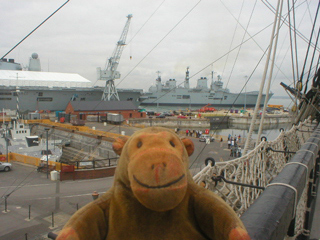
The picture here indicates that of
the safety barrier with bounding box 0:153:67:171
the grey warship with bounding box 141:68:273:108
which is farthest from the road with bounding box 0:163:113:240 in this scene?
the grey warship with bounding box 141:68:273:108

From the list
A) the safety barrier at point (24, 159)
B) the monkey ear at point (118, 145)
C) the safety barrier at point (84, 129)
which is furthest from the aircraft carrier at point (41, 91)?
the monkey ear at point (118, 145)

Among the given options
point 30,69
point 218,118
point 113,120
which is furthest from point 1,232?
point 30,69

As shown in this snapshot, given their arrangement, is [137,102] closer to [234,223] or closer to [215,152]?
[215,152]

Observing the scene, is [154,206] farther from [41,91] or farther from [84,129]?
[41,91]

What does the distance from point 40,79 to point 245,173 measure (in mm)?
75537

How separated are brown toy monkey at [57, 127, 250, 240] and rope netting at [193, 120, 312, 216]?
142 cm

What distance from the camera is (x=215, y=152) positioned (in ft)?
Answer: 68.4

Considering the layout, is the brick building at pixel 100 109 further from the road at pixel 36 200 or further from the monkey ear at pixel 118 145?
the monkey ear at pixel 118 145

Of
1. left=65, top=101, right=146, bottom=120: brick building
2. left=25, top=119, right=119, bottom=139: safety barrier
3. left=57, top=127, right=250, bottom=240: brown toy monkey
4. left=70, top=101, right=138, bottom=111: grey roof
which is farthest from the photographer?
left=70, top=101, right=138, bottom=111: grey roof

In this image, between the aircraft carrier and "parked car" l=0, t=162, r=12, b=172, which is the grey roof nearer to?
the aircraft carrier

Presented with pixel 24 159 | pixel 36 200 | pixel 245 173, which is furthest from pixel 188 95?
pixel 245 173

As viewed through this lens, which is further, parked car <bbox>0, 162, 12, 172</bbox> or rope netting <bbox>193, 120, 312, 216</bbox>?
parked car <bbox>0, 162, 12, 172</bbox>

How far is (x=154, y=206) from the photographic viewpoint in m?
1.19

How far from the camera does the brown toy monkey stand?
1.20m
